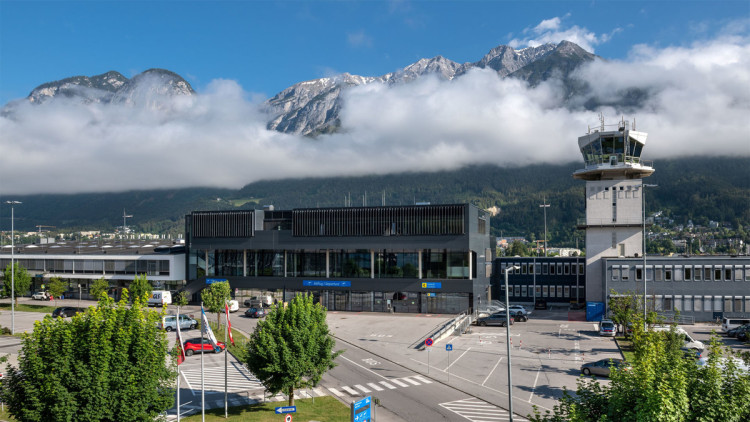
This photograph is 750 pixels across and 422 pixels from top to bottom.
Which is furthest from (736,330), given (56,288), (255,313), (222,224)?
(56,288)

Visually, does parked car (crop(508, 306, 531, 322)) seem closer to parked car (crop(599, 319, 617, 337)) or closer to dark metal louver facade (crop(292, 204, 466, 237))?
parked car (crop(599, 319, 617, 337))

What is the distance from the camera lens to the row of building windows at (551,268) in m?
102

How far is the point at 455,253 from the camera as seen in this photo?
87.0m

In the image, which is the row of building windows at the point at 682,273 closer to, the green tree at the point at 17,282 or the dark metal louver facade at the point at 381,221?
the dark metal louver facade at the point at 381,221

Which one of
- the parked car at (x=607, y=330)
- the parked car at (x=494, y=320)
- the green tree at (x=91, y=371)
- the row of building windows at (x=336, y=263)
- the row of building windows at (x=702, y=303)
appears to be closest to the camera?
the green tree at (x=91, y=371)

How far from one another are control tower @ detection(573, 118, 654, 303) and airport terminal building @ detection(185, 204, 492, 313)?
1818cm

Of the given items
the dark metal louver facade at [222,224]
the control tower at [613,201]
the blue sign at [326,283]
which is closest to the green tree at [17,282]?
the dark metal louver facade at [222,224]

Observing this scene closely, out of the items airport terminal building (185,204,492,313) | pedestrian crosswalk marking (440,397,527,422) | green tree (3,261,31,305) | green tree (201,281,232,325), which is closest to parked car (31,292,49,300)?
green tree (3,261,31,305)

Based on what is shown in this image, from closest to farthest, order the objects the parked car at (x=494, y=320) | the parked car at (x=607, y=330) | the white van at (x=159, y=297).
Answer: the parked car at (x=607, y=330), the parked car at (x=494, y=320), the white van at (x=159, y=297)

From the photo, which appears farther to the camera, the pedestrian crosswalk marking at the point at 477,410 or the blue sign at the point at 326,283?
Result: the blue sign at the point at 326,283

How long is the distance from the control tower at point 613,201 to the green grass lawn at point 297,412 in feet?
205

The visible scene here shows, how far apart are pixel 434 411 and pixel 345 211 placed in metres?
58.6

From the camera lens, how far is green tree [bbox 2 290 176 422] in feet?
74.0

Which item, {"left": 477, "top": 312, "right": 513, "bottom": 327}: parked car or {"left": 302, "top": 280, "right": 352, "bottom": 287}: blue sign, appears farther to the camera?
{"left": 302, "top": 280, "right": 352, "bottom": 287}: blue sign
